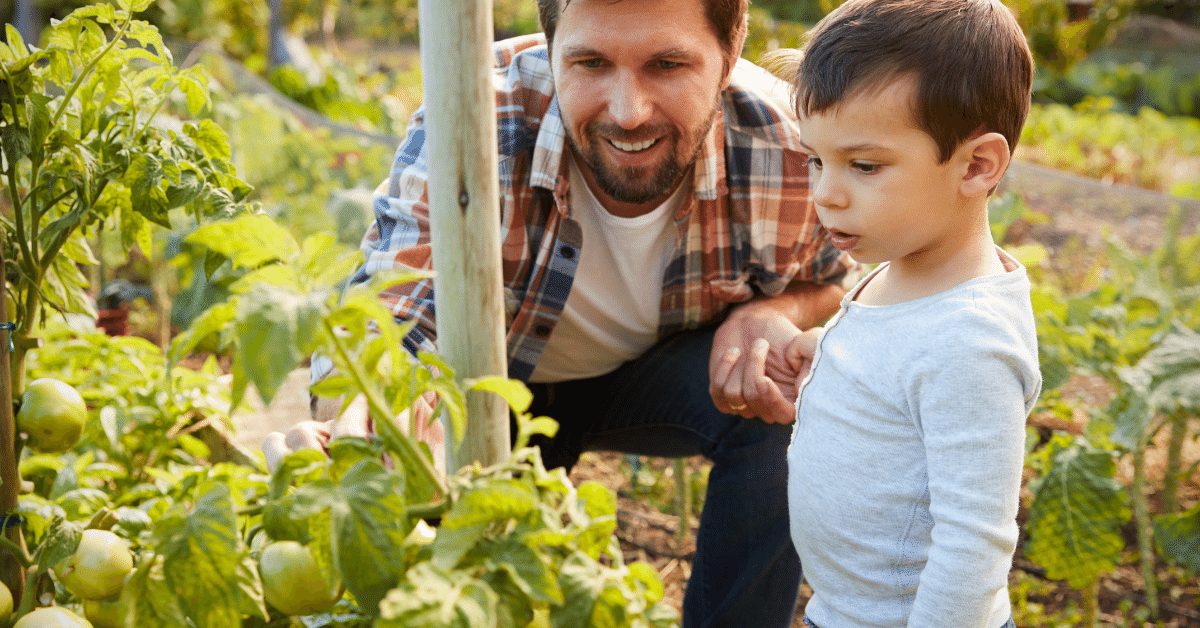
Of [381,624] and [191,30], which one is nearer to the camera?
[381,624]

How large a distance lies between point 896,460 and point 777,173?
78 cm

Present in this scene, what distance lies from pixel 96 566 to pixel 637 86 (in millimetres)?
929

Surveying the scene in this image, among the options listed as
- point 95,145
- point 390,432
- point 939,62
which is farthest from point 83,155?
point 939,62

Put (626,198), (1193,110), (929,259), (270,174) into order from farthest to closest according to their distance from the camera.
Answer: (1193,110) → (270,174) → (626,198) → (929,259)

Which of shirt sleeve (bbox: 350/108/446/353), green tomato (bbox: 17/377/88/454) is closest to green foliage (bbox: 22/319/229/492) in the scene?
shirt sleeve (bbox: 350/108/446/353)

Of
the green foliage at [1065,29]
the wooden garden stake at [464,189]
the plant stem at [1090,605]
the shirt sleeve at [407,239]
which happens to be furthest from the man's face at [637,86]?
the green foliage at [1065,29]

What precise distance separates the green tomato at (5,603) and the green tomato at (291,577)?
375 mm

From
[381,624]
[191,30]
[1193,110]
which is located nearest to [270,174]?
[381,624]

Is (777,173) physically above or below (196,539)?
above

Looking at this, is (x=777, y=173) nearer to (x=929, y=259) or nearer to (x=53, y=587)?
(x=929, y=259)

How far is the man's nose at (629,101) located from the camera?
159 cm

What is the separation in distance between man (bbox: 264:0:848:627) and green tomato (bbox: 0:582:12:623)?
0.58 metres

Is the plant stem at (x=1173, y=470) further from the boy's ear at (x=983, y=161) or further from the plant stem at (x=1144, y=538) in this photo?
the boy's ear at (x=983, y=161)

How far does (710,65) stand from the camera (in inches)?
64.4
